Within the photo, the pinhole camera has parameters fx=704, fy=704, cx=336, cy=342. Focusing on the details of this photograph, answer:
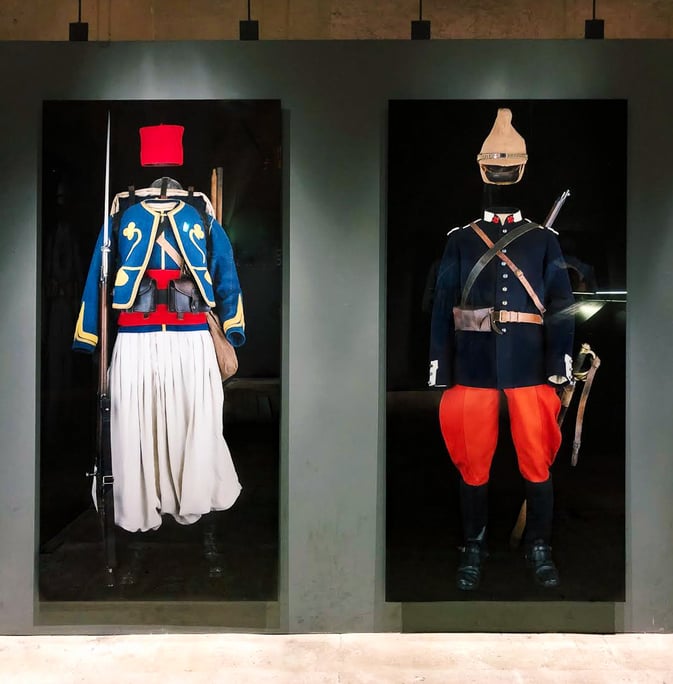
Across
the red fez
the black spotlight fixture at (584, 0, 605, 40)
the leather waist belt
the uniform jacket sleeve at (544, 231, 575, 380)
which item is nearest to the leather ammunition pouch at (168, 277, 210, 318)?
the red fez

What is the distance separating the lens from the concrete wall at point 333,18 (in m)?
3.33

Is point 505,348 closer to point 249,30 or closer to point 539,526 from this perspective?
point 539,526

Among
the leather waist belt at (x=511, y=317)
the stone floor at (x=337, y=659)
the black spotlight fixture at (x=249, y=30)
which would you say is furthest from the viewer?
the black spotlight fixture at (x=249, y=30)

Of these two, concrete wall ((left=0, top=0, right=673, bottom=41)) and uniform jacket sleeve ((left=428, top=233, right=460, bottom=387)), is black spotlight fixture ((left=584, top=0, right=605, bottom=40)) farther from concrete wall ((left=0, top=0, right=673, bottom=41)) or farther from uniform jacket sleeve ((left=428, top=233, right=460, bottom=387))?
uniform jacket sleeve ((left=428, top=233, right=460, bottom=387))

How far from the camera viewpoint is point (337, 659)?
272cm

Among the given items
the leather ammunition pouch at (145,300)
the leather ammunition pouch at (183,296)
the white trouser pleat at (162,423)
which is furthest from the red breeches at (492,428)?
the leather ammunition pouch at (145,300)

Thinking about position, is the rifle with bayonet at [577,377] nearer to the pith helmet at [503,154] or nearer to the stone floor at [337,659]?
the pith helmet at [503,154]

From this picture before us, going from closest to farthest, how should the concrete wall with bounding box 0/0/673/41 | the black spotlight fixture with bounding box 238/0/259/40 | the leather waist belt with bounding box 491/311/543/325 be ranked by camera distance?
the leather waist belt with bounding box 491/311/543/325, the black spotlight fixture with bounding box 238/0/259/40, the concrete wall with bounding box 0/0/673/41

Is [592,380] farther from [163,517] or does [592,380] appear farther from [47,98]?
[47,98]

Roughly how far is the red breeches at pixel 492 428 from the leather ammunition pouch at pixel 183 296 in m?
1.07

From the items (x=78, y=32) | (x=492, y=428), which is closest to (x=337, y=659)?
(x=492, y=428)

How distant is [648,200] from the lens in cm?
286

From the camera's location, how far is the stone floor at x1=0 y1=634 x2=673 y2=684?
2594 millimetres

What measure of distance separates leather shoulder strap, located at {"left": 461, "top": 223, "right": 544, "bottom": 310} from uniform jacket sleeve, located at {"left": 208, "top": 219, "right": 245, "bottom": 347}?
90cm
